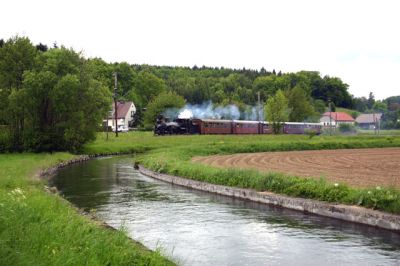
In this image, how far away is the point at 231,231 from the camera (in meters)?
16.7

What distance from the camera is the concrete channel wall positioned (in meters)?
16.8

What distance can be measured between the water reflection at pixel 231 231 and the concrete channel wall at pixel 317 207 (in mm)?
371

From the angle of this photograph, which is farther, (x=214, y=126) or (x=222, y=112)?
(x=222, y=112)

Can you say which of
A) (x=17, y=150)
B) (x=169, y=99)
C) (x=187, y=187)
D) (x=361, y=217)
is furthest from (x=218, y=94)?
(x=361, y=217)

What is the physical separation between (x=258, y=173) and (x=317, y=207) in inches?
261

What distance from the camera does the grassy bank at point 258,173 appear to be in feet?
61.9

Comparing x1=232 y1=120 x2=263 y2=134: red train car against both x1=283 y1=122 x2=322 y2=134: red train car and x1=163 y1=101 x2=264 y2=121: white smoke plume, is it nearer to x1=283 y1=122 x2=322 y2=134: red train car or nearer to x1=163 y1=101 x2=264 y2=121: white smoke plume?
x1=283 y1=122 x2=322 y2=134: red train car

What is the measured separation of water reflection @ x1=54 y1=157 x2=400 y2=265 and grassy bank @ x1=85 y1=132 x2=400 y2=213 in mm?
1434

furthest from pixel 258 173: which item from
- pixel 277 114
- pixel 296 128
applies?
pixel 296 128

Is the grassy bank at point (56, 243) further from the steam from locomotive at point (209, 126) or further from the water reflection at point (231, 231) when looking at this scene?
the steam from locomotive at point (209, 126)

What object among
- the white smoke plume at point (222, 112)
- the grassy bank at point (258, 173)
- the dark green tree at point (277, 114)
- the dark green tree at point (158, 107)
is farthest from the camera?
the white smoke plume at point (222, 112)

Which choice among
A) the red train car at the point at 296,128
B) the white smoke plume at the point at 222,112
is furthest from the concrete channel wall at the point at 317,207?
the white smoke plume at the point at 222,112

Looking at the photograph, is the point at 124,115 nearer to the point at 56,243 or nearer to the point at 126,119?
the point at 126,119

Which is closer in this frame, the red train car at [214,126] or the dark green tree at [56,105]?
the dark green tree at [56,105]
